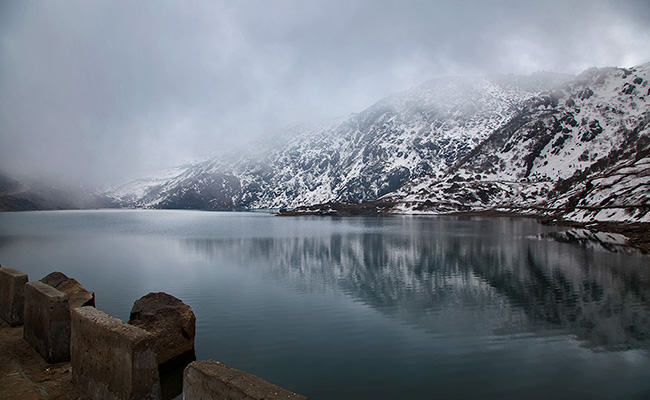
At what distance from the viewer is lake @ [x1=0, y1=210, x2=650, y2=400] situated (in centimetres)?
1495

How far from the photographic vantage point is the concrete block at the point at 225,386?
669 cm

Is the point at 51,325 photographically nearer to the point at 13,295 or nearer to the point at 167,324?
the point at 13,295

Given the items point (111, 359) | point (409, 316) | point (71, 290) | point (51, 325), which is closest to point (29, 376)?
point (51, 325)

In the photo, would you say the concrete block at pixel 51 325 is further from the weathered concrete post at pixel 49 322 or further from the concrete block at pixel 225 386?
the concrete block at pixel 225 386

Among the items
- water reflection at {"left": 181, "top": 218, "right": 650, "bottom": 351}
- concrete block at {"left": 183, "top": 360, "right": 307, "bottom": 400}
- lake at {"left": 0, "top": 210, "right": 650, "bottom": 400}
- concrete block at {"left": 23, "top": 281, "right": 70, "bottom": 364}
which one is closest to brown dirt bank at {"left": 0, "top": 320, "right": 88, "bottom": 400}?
concrete block at {"left": 23, "top": 281, "right": 70, "bottom": 364}

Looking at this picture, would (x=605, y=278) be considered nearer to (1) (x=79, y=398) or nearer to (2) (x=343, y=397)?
(2) (x=343, y=397)

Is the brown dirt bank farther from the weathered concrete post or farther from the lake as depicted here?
the lake

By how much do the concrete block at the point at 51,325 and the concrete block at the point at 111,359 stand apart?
174 centimetres

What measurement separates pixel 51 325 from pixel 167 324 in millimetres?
4983

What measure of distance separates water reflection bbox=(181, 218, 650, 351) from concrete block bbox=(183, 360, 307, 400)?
52.4 feet

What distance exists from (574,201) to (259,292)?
121550 millimetres

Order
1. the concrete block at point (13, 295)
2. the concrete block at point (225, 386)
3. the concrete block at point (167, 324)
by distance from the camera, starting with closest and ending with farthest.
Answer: the concrete block at point (225, 386) < the concrete block at point (13, 295) < the concrete block at point (167, 324)

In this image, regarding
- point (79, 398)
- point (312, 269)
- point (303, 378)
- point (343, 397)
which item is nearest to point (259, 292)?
point (312, 269)

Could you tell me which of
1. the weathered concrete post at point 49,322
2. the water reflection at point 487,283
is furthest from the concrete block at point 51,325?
the water reflection at point 487,283
